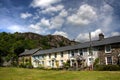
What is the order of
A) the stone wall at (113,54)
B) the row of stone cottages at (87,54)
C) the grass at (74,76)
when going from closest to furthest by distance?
the grass at (74,76), the stone wall at (113,54), the row of stone cottages at (87,54)

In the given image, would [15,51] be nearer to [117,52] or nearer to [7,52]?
[7,52]

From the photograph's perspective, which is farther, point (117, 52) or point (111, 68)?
point (117, 52)

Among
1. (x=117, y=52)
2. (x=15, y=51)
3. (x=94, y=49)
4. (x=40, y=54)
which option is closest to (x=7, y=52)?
(x=15, y=51)

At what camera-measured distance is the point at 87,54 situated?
59031 mm

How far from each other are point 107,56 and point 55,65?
2495cm

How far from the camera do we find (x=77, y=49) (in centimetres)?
6241

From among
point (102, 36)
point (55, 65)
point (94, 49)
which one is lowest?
point (55, 65)

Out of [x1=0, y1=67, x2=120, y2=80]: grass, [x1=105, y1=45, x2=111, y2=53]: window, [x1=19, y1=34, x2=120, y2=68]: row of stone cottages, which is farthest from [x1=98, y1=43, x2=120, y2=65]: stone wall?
[x1=0, y1=67, x2=120, y2=80]: grass

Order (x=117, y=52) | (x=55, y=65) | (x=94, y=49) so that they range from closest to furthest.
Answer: (x=117, y=52) → (x=94, y=49) → (x=55, y=65)

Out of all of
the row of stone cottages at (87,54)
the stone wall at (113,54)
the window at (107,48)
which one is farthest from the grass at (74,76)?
the window at (107,48)

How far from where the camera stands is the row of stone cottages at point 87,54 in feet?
168

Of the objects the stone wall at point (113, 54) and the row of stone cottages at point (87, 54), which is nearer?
the stone wall at point (113, 54)

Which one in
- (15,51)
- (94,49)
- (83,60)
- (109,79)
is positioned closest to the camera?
(109,79)

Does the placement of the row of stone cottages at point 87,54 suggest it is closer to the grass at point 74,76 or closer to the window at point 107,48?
the window at point 107,48
